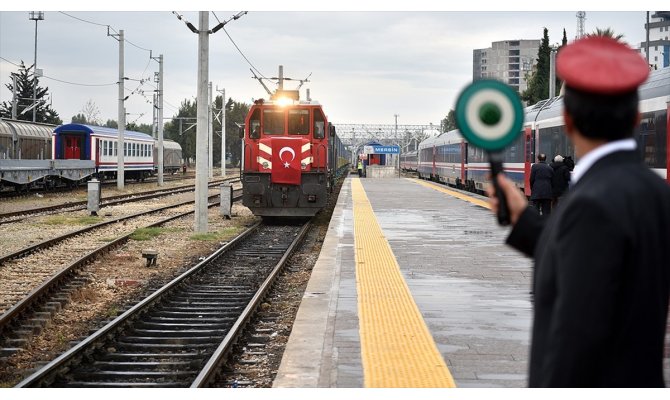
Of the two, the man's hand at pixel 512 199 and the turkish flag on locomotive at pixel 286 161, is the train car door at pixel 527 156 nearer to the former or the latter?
the turkish flag on locomotive at pixel 286 161

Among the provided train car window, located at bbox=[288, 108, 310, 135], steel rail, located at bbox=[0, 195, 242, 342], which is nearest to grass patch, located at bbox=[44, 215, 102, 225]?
train car window, located at bbox=[288, 108, 310, 135]

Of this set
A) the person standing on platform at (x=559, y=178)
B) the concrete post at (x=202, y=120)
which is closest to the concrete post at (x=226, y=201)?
the concrete post at (x=202, y=120)

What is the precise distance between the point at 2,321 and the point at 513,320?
5137 millimetres

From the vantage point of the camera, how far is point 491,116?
2898 millimetres

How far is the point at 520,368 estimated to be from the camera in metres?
6.62

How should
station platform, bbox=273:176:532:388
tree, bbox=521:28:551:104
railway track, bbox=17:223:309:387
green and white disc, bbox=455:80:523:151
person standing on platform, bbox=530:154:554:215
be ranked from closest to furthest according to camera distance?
green and white disc, bbox=455:80:523:151 < station platform, bbox=273:176:532:388 < railway track, bbox=17:223:309:387 < person standing on platform, bbox=530:154:554:215 < tree, bbox=521:28:551:104

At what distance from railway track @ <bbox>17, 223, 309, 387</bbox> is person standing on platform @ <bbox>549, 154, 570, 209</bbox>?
4983mm

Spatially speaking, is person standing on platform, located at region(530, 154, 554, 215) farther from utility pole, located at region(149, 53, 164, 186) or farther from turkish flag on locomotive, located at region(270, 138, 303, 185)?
utility pole, located at region(149, 53, 164, 186)

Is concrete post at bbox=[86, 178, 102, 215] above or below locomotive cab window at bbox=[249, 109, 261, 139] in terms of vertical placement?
below

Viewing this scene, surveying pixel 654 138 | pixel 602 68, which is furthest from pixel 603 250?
pixel 654 138

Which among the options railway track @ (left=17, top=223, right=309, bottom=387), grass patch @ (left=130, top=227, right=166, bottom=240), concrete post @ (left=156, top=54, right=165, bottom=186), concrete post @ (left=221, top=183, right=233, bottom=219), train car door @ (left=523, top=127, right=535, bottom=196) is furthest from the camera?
concrete post @ (left=156, top=54, right=165, bottom=186)

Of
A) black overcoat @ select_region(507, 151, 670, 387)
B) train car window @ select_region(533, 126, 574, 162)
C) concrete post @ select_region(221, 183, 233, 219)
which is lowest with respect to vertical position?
concrete post @ select_region(221, 183, 233, 219)

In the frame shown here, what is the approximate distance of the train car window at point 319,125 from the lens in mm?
22672

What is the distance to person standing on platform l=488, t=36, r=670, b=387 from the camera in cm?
242
